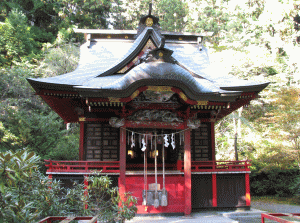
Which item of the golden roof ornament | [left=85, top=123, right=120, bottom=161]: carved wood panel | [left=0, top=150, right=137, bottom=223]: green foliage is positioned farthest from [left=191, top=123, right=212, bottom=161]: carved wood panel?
the golden roof ornament

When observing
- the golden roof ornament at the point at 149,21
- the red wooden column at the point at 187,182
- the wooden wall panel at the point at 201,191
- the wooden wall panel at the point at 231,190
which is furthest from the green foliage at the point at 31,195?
the golden roof ornament at the point at 149,21

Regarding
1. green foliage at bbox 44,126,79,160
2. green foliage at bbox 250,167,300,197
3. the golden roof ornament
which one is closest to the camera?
the golden roof ornament

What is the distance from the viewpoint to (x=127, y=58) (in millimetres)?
9648

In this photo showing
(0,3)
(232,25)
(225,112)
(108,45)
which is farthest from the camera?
(232,25)

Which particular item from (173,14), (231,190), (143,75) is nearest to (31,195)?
(143,75)

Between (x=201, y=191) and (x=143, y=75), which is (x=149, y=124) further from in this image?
(x=201, y=191)

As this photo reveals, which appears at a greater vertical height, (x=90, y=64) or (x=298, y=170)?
(x=90, y=64)

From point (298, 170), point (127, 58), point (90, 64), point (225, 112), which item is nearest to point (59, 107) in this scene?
point (90, 64)

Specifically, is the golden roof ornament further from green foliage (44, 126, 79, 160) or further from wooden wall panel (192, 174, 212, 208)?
green foliage (44, 126, 79, 160)

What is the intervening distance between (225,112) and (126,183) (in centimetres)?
578

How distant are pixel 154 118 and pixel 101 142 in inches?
106

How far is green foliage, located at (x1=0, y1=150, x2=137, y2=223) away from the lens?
268cm

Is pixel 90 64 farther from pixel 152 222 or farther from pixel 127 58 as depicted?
pixel 152 222

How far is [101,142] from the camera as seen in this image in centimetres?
966
